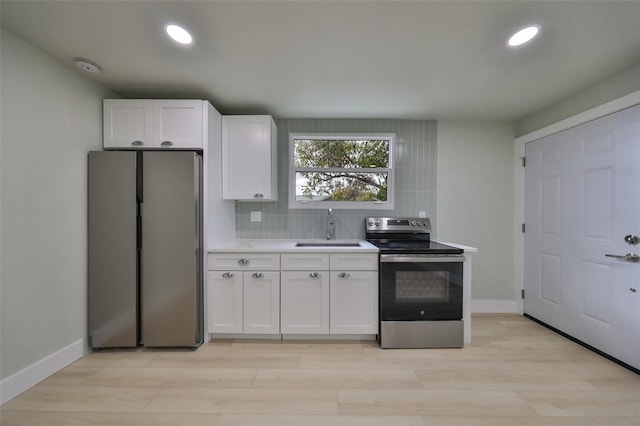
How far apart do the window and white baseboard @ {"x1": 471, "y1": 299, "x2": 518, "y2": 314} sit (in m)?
1.60

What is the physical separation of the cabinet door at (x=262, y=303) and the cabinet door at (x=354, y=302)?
0.51 metres

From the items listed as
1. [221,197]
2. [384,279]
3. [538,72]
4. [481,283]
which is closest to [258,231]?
[221,197]

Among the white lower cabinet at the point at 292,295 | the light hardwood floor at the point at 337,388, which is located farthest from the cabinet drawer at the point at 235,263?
the light hardwood floor at the point at 337,388

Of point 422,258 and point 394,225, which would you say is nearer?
point 422,258

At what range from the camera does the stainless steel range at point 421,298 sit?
7.42 feet

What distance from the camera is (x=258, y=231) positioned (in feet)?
10.0

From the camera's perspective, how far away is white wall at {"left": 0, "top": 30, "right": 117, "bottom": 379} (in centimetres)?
163

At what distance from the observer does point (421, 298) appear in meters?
2.27

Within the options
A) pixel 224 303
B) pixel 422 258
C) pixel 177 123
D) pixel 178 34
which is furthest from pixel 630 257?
pixel 177 123

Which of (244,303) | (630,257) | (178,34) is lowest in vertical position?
(244,303)

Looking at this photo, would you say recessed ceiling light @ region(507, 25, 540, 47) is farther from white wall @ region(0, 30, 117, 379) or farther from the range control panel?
white wall @ region(0, 30, 117, 379)

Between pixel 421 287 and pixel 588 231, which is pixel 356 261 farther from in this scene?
pixel 588 231

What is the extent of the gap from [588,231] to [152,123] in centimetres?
396

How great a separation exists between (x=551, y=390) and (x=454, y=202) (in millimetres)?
1896
